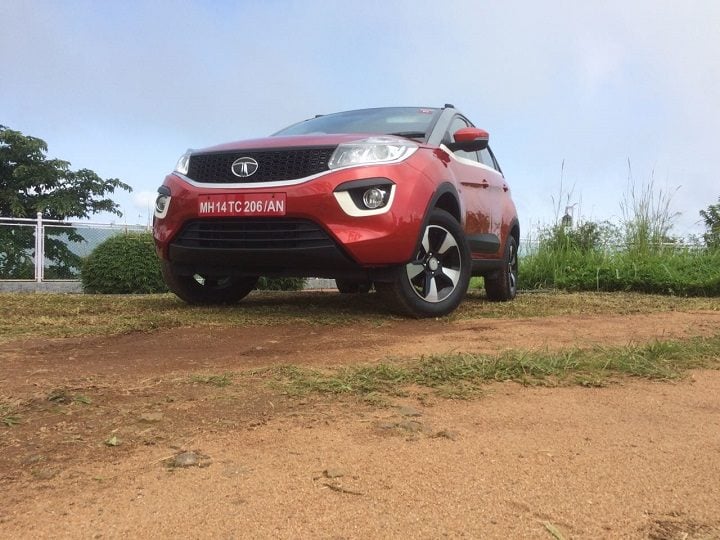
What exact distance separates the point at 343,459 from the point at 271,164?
2.80 m

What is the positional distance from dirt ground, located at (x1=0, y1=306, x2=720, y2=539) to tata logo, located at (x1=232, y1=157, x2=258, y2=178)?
184cm

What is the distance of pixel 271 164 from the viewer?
397 cm

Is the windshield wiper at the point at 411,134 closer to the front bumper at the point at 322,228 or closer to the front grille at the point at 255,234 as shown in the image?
the front bumper at the point at 322,228

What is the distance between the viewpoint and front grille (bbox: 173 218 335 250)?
12.7 ft

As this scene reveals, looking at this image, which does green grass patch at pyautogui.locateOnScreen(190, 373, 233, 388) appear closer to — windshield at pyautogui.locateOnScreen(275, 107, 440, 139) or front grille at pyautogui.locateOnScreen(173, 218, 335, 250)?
front grille at pyautogui.locateOnScreen(173, 218, 335, 250)

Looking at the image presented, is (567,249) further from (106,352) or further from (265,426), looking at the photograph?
(265,426)

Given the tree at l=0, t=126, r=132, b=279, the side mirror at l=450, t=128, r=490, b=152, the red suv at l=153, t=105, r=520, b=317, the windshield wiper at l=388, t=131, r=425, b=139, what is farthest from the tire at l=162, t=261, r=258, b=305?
the tree at l=0, t=126, r=132, b=279

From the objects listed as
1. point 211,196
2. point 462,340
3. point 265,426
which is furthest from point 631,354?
point 211,196

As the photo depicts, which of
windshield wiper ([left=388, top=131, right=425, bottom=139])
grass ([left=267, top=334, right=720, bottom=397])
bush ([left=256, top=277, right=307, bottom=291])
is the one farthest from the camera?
bush ([left=256, top=277, right=307, bottom=291])

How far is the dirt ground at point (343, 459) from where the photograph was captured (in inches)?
46.3

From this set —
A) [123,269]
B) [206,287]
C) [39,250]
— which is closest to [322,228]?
[206,287]

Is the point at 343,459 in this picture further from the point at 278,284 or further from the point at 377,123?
the point at 278,284

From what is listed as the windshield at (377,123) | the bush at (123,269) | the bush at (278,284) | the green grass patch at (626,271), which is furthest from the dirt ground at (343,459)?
the green grass patch at (626,271)

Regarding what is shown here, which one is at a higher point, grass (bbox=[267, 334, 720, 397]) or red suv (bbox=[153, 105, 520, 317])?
red suv (bbox=[153, 105, 520, 317])
